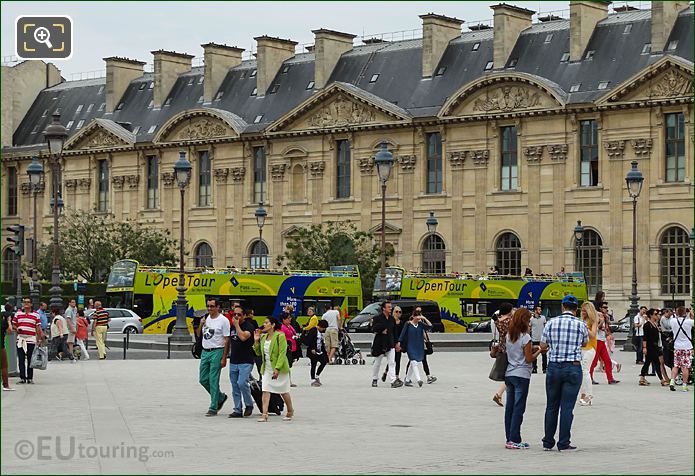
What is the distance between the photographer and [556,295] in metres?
63.2

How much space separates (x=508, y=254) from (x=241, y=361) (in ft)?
167

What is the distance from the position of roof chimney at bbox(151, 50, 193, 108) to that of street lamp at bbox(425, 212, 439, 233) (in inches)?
758

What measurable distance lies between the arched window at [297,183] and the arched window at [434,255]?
8311 mm

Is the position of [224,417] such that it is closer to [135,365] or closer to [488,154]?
[135,365]

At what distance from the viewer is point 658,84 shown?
64500 mm

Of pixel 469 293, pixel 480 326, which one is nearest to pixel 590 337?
pixel 480 326

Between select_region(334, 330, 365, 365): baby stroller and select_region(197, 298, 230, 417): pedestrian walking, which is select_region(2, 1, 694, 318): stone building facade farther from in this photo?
select_region(197, 298, 230, 417): pedestrian walking

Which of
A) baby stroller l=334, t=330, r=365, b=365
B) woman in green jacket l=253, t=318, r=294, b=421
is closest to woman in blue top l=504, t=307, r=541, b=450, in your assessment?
woman in green jacket l=253, t=318, r=294, b=421

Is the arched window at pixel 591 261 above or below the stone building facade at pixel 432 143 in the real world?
below

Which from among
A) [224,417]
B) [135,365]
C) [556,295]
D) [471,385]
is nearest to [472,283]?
[556,295]

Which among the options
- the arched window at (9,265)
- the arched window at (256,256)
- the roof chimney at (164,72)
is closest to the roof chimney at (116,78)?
the roof chimney at (164,72)

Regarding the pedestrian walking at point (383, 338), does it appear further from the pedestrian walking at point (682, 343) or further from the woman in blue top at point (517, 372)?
the woman in blue top at point (517, 372)

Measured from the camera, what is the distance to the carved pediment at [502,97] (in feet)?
223

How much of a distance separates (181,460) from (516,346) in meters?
4.01
